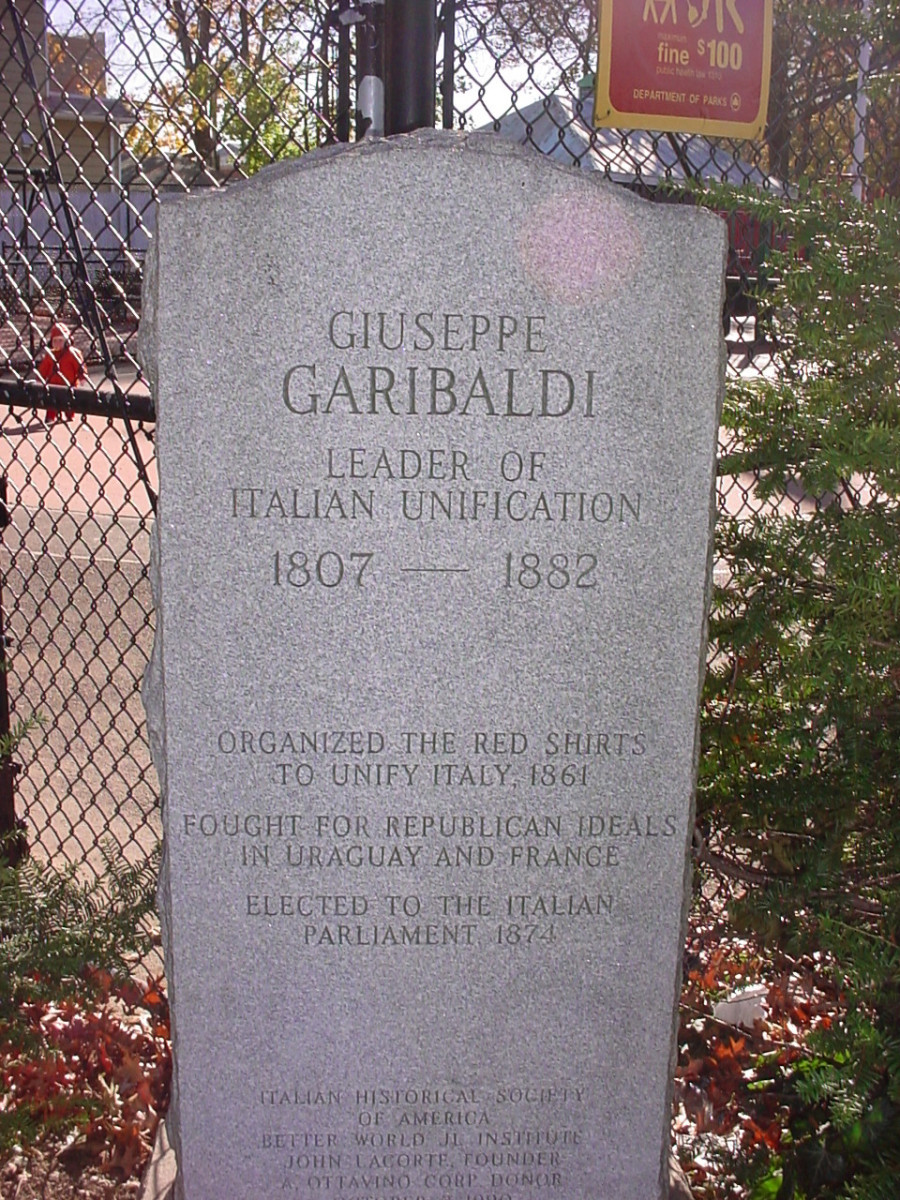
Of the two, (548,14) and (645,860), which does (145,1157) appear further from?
(548,14)

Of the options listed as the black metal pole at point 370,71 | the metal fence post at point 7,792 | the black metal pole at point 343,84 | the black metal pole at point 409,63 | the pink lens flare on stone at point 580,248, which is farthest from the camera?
the metal fence post at point 7,792

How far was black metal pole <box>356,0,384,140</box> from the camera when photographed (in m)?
2.95

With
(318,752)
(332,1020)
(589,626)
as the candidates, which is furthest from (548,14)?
(332,1020)

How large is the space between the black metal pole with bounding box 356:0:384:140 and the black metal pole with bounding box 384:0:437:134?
0.18ft

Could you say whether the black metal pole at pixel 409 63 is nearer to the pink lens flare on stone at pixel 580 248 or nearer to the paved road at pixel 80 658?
the pink lens flare on stone at pixel 580 248

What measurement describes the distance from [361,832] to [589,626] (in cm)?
68

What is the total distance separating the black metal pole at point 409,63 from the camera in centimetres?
282

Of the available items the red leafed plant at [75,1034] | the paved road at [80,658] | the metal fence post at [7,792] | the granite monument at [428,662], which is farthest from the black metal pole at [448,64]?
the red leafed plant at [75,1034]

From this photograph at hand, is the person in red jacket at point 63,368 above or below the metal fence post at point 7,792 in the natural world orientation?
above

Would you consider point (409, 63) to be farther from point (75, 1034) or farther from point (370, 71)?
point (75, 1034)

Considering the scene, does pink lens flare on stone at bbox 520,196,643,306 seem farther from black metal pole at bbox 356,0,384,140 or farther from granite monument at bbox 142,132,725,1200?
black metal pole at bbox 356,0,384,140

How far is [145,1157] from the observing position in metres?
3.28

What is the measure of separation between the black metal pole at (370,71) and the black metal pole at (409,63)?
0.18ft

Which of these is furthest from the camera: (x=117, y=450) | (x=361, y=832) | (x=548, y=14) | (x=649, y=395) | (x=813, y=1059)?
(x=117, y=450)
